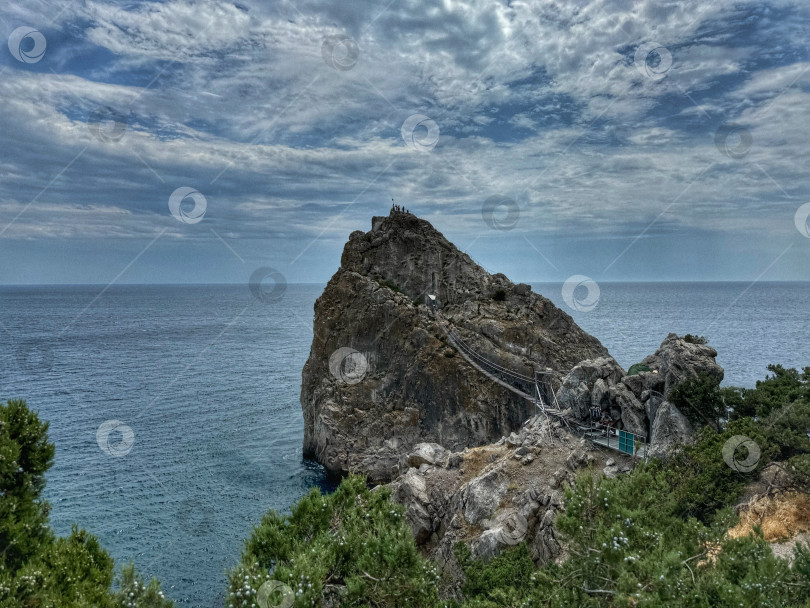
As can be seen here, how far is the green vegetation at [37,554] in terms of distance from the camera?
15625 millimetres

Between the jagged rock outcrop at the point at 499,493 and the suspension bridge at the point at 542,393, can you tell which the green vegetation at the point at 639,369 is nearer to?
the suspension bridge at the point at 542,393

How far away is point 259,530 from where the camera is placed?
19.0 meters

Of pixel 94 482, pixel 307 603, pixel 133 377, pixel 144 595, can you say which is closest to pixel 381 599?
pixel 307 603

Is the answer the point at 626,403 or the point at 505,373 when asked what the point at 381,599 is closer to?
the point at 626,403

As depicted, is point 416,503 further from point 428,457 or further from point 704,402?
point 704,402

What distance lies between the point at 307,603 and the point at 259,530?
16.9 ft
